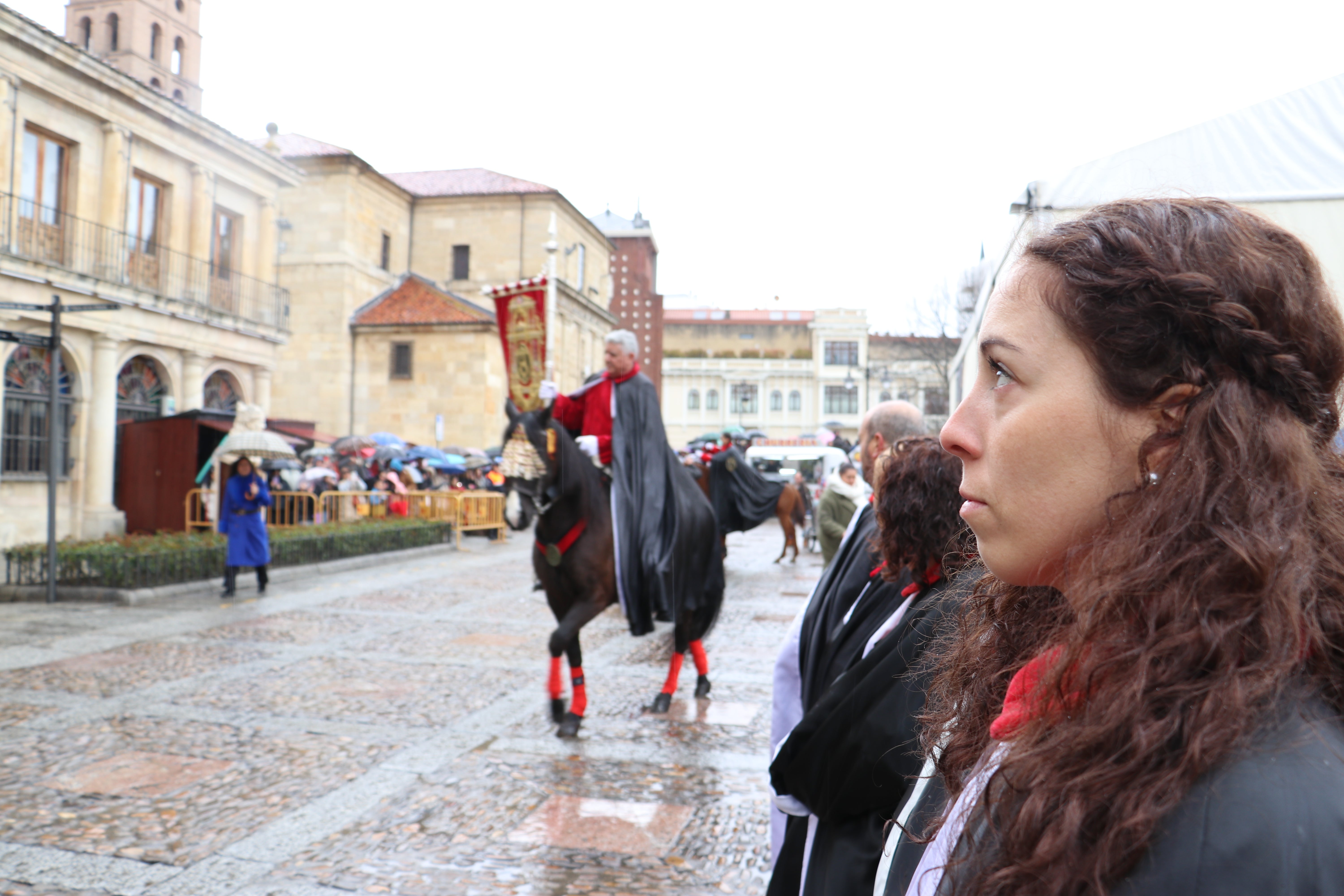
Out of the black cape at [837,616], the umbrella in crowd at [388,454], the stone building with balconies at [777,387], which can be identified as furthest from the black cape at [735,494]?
the stone building with balconies at [777,387]

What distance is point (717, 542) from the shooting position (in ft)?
24.0

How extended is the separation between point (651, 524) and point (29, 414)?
18481 millimetres

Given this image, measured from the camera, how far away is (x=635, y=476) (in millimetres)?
6617

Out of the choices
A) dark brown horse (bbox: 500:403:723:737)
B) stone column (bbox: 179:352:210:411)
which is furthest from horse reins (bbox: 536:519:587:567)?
stone column (bbox: 179:352:210:411)

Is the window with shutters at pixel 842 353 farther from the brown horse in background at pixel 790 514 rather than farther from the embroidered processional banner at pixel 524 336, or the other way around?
the embroidered processional banner at pixel 524 336

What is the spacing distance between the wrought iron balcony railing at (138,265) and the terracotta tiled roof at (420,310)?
9.11 metres

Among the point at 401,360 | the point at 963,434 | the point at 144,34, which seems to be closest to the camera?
the point at 963,434

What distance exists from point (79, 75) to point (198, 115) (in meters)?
3.25

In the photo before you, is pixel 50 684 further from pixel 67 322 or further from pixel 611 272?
pixel 611 272

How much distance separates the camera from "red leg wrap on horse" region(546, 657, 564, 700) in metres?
5.92

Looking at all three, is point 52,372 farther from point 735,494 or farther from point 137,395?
point 137,395

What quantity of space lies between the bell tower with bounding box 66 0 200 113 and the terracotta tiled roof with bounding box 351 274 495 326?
18949 mm

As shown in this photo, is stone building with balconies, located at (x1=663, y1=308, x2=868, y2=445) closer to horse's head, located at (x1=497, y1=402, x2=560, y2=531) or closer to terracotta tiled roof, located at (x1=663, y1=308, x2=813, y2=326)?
terracotta tiled roof, located at (x1=663, y1=308, x2=813, y2=326)

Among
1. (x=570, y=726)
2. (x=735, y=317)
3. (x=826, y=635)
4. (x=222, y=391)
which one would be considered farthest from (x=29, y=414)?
(x=735, y=317)
